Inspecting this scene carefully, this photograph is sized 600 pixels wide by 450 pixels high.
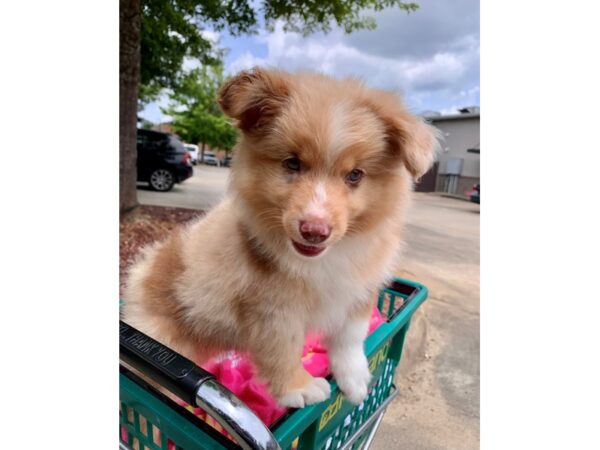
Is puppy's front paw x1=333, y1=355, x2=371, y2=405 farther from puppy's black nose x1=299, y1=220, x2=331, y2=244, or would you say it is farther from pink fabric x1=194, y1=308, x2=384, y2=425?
puppy's black nose x1=299, y1=220, x2=331, y2=244

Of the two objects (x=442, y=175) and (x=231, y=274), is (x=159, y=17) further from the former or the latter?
(x=442, y=175)

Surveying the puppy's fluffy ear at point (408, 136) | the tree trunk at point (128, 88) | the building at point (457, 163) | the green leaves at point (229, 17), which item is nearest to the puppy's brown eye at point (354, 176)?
the puppy's fluffy ear at point (408, 136)

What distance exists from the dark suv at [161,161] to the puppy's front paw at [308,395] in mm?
5083

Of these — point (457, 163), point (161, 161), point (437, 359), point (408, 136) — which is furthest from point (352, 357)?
point (457, 163)

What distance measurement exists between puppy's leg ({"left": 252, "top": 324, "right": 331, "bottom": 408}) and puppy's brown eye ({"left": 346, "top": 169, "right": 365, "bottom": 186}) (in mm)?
451

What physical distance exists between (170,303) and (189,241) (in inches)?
8.7

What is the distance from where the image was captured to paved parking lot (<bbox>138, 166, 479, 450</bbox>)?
2229 millimetres

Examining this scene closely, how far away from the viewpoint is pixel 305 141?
992mm

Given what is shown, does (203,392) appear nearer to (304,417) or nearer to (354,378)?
(304,417)

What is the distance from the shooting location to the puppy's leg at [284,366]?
1174 millimetres

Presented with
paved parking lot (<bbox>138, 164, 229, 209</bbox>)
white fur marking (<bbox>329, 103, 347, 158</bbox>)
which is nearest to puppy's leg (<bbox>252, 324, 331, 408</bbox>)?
white fur marking (<bbox>329, 103, 347, 158</bbox>)

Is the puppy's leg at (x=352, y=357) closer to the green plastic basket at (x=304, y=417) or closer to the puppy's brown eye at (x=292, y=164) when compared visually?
the green plastic basket at (x=304, y=417)

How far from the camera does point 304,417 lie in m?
0.90

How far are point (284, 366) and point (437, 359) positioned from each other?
211cm
